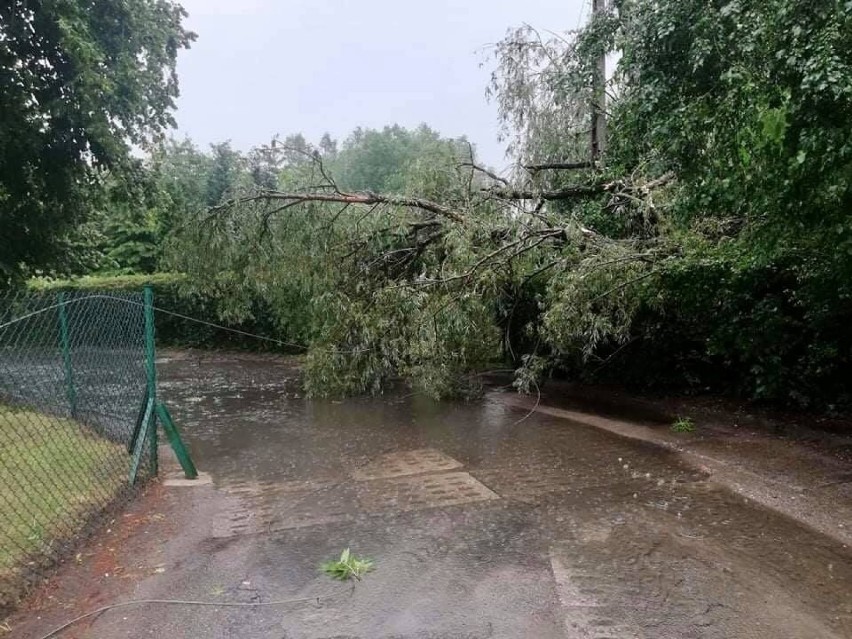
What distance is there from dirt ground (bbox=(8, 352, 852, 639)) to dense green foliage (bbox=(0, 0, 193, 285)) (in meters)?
4.94

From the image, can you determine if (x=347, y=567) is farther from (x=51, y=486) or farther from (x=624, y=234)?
(x=624, y=234)

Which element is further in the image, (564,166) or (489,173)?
(564,166)

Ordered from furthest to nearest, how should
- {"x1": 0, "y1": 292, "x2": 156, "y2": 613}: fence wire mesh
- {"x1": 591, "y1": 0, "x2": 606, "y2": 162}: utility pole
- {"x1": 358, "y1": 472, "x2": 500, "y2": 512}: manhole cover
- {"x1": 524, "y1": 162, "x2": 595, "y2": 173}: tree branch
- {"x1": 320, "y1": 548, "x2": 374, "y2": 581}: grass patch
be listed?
{"x1": 524, "y1": 162, "x2": 595, "y2": 173}: tree branch
{"x1": 591, "y1": 0, "x2": 606, "y2": 162}: utility pole
{"x1": 358, "y1": 472, "x2": 500, "y2": 512}: manhole cover
{"x1": 0, "y1": 292, "x2": 156, "y2": 613}: fence wire mesh
{"x1": 320, "y1": 548, "x2": 374, "y2": 581}: grass patch

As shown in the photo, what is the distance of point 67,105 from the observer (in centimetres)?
859

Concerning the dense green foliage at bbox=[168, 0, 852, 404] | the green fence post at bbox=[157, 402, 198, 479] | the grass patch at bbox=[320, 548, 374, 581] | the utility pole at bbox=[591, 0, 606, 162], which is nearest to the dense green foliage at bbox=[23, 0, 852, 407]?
the dense green foliage at bbox=[168, 0, 852, 404]

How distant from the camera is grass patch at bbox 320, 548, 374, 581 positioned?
3.63m

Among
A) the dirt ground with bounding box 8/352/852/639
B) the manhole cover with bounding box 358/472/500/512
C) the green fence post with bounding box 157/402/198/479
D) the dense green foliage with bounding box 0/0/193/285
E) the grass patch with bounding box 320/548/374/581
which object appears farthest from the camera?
the dense green foliage with bounding box 0/0/193/285

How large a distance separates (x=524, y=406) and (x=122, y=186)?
7.30m

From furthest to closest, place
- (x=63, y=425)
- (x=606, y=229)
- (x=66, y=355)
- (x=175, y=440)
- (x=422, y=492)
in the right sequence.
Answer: (x=606, y=229), (x=63, y=425), (x=66, y=355), (x=175, y=440), (x=422, y=492)

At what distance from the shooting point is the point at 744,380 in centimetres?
762

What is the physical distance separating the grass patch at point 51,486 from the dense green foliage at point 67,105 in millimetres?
4540

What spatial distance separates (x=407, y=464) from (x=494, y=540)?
2161mm

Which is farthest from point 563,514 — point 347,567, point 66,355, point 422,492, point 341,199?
point 341,199

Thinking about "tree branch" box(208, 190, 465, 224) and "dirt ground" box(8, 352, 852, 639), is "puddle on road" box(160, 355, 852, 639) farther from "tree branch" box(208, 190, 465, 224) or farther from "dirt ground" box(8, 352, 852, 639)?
"tree branch" box(208, 190, 465, 224)
